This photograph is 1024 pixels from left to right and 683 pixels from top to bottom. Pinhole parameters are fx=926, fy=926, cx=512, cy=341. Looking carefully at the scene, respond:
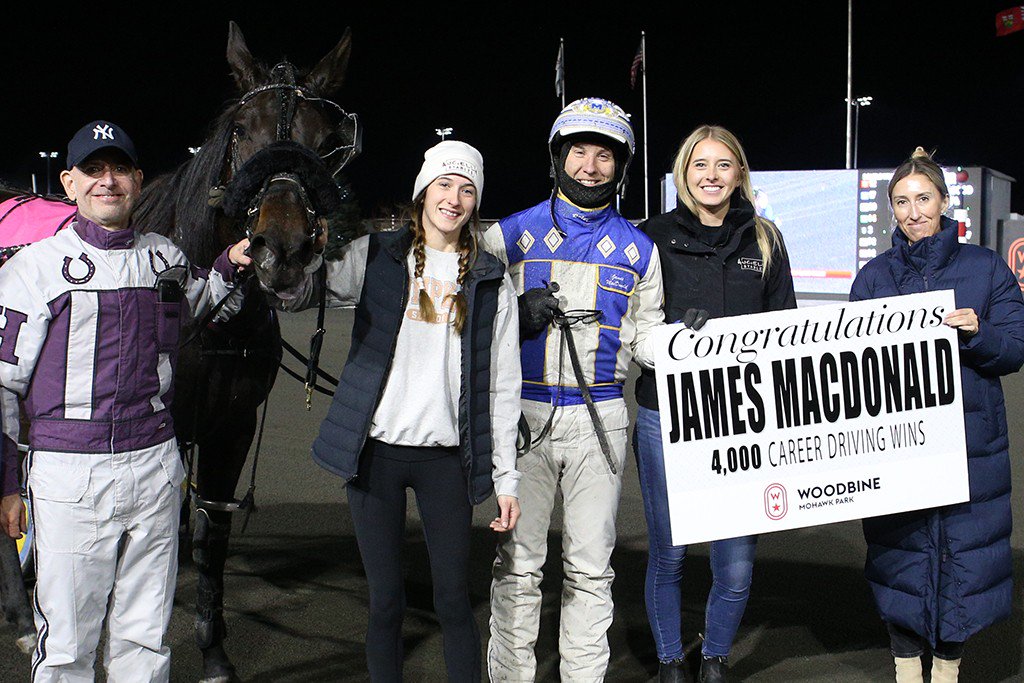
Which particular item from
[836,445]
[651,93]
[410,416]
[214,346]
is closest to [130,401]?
[410,416]

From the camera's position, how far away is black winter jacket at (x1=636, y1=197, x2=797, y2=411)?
3.42m

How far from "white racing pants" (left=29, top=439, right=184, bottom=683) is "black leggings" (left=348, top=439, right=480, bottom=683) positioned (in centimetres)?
58

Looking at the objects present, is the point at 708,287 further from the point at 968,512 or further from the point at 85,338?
the point at 85,338

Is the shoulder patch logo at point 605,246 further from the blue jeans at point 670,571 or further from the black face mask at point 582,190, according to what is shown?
the blue jeans at point 670,571

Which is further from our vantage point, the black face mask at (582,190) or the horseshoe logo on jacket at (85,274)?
the black face mask at (582,190)

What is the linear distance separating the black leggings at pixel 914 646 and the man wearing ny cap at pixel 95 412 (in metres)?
2.55

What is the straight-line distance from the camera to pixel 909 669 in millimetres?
3393

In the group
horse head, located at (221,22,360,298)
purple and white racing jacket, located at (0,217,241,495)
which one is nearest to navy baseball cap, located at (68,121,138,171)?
purple and white racing jacket, located at (0,217,241,495)

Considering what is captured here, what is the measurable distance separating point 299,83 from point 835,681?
3.19 metres

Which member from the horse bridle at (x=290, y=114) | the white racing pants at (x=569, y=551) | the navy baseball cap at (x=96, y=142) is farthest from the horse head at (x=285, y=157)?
the white racing pants at (x=569, y=551)

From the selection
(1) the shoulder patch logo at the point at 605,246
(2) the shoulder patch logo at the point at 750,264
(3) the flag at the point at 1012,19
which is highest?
(3) the flag at the point at 1012,19

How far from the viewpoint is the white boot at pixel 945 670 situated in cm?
334

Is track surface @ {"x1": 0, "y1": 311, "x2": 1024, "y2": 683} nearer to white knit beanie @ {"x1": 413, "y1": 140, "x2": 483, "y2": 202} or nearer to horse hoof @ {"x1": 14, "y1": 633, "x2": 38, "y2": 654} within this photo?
horse hoof @ {"x1": 14, "y1": 633, "x2": 38, "y2": 654}

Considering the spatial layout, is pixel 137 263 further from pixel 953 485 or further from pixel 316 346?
pixel 953 485
